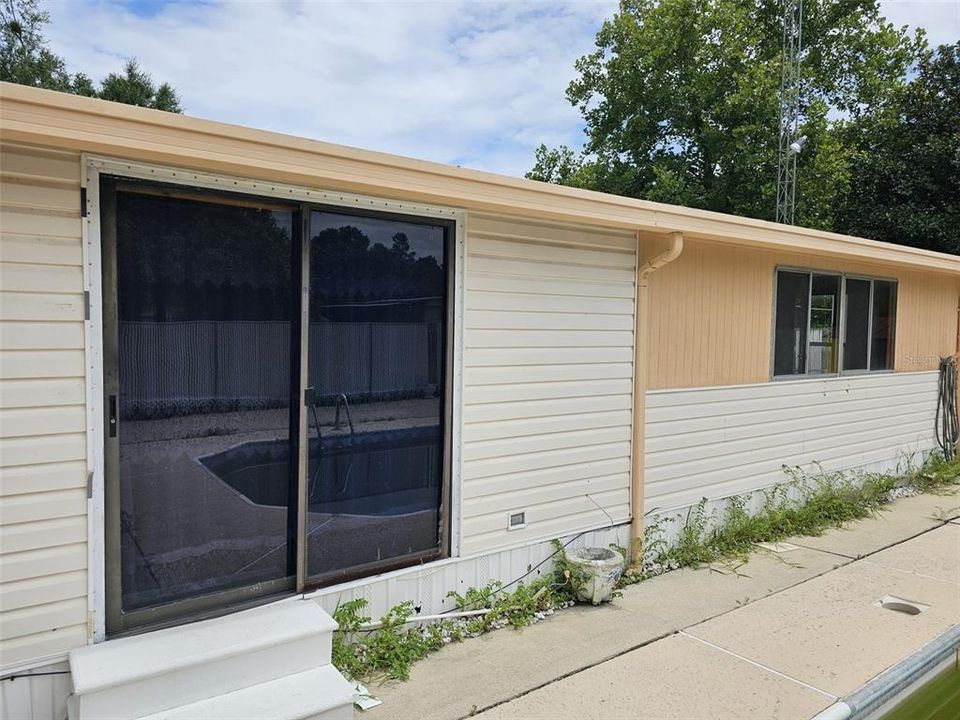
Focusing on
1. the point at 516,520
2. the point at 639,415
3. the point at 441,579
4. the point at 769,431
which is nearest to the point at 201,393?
the point at 441,579

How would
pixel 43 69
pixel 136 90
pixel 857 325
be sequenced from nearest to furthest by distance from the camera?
pixel 857 325 → pixel 43 69 → pixel 136 90

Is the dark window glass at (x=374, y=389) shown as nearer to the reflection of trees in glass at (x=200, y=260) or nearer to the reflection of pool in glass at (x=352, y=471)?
the reflection of pool in glass at (x=352, y=471)

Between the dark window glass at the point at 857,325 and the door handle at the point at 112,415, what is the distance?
602cm

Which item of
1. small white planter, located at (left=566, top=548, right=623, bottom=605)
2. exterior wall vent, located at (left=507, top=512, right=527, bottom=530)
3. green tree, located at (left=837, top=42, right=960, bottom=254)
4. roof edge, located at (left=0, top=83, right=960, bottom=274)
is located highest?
green tree, located at (left=837, top=42, right=960, bottom=254)

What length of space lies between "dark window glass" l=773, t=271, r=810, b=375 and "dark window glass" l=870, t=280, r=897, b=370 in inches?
49.6

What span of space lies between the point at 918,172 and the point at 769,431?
27.4ft

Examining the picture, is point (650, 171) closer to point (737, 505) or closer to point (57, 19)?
point (57, 19)

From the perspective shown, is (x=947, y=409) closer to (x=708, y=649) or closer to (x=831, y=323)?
(x=831, y=323)

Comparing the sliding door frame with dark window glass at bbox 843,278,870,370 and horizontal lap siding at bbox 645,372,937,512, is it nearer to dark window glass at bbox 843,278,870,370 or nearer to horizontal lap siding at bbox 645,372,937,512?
horizontal lap siding at bbox 645,372,937,512

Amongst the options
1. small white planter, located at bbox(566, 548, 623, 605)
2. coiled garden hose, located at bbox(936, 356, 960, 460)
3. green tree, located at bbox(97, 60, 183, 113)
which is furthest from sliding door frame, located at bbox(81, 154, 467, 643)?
green tree, located at bbox(97, 60, 183, 113)

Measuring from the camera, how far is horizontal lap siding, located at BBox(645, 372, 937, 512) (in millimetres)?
4668

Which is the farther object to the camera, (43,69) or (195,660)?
(43,69)

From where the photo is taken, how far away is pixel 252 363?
2.90 metres

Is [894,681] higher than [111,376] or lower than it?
lower
